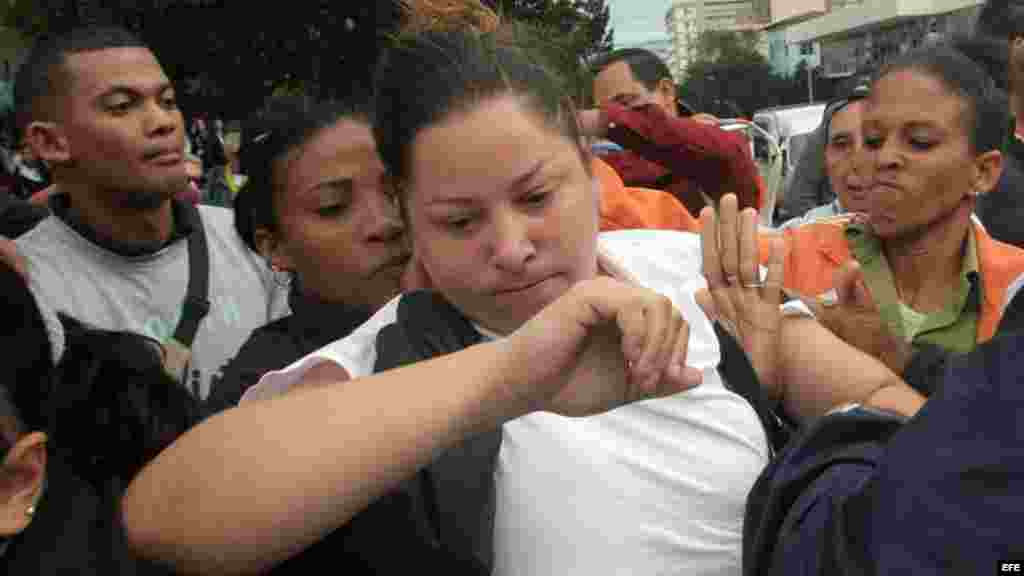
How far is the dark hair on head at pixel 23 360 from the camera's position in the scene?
1410mm

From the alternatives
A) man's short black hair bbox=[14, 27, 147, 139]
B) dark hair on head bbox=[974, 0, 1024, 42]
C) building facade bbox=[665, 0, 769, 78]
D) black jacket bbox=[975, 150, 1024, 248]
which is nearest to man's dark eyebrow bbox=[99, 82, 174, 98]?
man's short black hair bbox=[14, 27, 147, 139]

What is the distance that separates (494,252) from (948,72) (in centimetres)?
154

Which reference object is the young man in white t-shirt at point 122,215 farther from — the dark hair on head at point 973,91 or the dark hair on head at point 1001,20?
the dark hair on head at point 1001,20

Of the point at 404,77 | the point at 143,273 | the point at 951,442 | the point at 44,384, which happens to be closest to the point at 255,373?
the point at 44,384

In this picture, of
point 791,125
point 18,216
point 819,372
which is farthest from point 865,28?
point 819,372

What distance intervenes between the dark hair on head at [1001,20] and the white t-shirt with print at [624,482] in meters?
2.44

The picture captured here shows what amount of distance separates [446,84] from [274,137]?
34.3 inches

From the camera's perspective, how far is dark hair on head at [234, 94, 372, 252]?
7.50 feet

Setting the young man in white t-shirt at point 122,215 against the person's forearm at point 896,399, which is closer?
the person's forearm at point 896,399

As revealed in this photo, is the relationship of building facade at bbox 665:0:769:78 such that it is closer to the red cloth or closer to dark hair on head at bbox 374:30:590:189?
the red cloth

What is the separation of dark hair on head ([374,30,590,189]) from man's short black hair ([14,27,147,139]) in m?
1.81

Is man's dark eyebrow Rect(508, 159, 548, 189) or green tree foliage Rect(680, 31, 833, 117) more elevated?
man's dark eyebrow Rect(508, 159, 548, 189)

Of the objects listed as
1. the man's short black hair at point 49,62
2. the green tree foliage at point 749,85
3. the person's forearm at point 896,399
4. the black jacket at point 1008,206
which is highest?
the man's short black hair at point 49,62

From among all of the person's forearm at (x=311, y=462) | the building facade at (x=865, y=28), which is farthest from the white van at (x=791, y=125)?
the building facade at (x=865, y=28)
